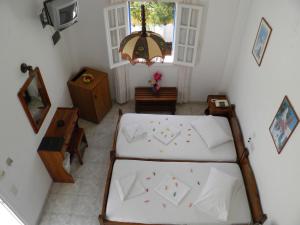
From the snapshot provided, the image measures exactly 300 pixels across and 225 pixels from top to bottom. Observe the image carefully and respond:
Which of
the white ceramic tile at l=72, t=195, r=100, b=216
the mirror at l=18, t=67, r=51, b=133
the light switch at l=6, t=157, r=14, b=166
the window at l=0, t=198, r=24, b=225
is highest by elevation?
the mirror at l=18, t=67, r=51, b=133

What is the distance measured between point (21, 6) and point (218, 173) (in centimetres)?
320

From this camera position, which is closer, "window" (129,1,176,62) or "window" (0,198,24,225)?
"window" (0,198,24,225)

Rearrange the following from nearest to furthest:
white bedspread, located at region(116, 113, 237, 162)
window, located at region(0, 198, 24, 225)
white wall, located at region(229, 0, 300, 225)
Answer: white wall, located at region(229, 0, 300, 225) → window, located at region(0, 198, 24, 225) → white bedspread, located at region(116, 113, 237, 162)

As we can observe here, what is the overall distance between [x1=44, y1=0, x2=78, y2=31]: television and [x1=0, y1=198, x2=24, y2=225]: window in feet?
7.33

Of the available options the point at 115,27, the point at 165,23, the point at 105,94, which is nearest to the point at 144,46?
the point at 115,27

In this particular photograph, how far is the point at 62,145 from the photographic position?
371 cm

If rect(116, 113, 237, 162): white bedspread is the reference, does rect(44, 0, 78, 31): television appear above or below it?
above

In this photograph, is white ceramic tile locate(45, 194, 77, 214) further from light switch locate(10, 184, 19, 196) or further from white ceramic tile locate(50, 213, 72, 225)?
light switch locate(10, 184, 19, 196)

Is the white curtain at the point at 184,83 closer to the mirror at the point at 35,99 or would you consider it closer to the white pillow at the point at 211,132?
the white pillow at the point at 211,132

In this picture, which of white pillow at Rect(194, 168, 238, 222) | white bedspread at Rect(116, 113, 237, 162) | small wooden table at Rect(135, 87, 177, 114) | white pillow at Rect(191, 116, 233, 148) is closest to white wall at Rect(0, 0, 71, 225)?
white bedspread at Rect(116, 113, 237, 162)

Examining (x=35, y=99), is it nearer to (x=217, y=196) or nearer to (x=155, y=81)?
(x=155, y=81)

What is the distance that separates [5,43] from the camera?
2971 millimetres

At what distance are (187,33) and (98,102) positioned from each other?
75.9 inches

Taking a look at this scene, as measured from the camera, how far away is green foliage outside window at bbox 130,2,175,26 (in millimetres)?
4553
